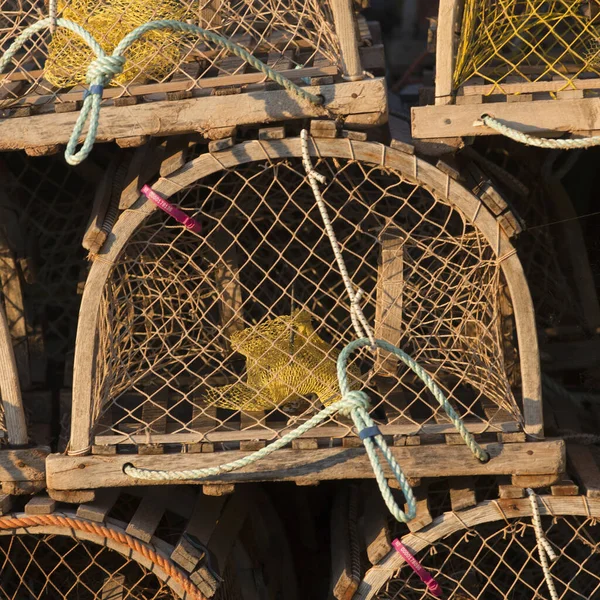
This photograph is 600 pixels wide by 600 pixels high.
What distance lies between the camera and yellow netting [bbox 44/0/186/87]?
2.43 metres

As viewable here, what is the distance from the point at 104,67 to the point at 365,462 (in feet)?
3.98

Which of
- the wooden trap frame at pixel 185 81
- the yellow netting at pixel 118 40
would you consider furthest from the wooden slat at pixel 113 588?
the yellow netting at pixel 118 40

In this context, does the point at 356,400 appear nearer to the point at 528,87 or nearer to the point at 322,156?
the point at 322,156

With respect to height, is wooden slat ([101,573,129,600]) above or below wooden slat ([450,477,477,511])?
below

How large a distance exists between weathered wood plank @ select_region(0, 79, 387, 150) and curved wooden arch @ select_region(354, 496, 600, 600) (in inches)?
43.5

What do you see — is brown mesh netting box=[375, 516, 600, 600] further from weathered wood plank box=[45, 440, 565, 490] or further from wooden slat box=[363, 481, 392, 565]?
weathered wood plank box=[45, 440, 565, 490]

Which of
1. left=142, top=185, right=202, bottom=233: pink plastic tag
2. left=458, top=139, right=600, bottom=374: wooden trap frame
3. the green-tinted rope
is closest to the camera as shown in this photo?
the green-tinted rope

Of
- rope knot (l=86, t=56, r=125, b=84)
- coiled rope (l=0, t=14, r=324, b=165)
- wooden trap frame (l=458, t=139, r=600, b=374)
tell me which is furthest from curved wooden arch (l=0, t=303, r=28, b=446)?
wooden trap frame (l=458, t=139, r=600, b=374)

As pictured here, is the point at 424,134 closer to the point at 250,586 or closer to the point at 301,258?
the point at 301,258

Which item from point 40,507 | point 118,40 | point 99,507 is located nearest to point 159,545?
point 99,507

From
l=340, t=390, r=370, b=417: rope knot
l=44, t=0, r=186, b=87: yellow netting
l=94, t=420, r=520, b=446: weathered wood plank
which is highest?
l=44, t=0, r=186, b=87: yellow netting

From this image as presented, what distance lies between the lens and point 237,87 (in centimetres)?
233

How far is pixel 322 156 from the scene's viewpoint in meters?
2.33

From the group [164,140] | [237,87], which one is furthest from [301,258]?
[237,87]
